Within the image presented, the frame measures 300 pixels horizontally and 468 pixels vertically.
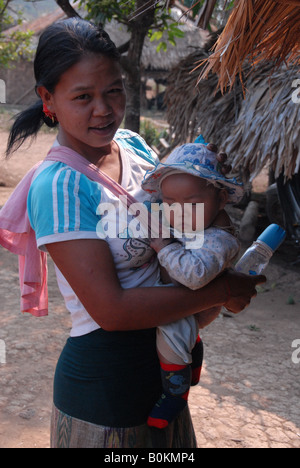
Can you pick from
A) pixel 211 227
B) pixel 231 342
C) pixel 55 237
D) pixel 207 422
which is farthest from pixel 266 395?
pixel 55 237

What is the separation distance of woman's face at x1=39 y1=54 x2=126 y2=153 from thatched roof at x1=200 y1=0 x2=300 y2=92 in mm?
487

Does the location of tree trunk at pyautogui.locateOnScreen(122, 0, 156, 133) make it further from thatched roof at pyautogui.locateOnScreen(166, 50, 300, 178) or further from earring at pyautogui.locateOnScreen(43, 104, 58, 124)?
earring at pyautogui.locateOnScreen(43, 104, 58, 124)

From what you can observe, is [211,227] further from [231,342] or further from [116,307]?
[231,342]

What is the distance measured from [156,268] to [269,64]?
5.29 m

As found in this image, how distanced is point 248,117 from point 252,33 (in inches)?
167

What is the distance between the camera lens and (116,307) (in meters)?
1.37

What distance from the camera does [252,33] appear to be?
1953 mm

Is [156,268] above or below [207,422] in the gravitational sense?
above

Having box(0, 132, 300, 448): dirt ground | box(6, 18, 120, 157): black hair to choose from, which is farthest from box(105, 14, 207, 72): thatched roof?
box(6, 18, 120, 157): black hair

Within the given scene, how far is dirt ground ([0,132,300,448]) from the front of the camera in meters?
3.26

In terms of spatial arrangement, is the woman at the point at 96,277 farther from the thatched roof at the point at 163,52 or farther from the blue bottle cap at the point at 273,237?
the thatched roof at the point at 163,52

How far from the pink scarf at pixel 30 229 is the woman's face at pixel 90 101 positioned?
2.8 inches

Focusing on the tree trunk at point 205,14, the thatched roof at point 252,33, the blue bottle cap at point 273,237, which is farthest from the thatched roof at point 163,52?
the blue bottle cap at point 273,237

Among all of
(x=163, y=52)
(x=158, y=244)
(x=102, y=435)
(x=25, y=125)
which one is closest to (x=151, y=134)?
(x=163, y=52)
